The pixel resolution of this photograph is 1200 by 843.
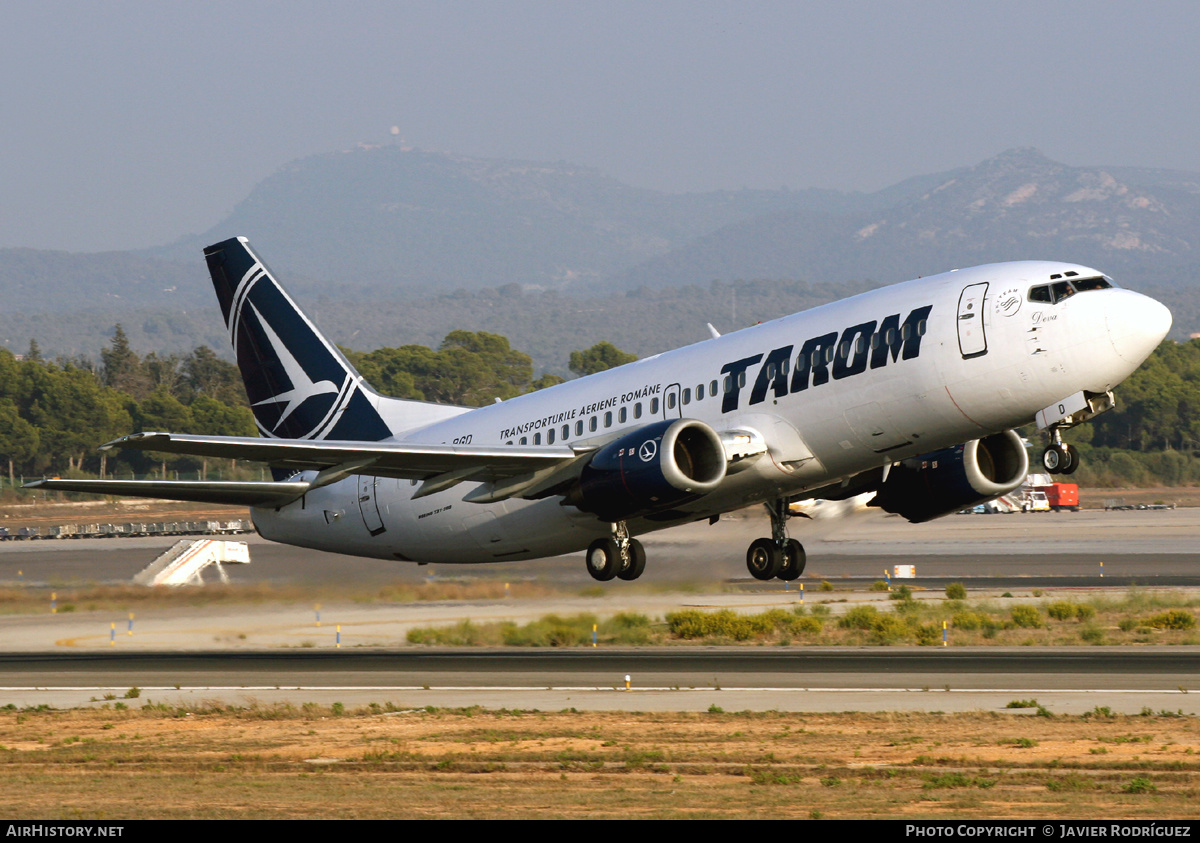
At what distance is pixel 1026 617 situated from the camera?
55594mm

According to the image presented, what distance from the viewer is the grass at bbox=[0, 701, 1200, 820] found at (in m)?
22.0

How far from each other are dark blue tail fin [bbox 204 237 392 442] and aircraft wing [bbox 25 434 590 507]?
19.9 feet

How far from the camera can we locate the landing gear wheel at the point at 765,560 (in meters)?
36.9

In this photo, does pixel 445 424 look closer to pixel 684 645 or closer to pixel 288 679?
pixel 288 679

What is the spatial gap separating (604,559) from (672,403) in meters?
4.49

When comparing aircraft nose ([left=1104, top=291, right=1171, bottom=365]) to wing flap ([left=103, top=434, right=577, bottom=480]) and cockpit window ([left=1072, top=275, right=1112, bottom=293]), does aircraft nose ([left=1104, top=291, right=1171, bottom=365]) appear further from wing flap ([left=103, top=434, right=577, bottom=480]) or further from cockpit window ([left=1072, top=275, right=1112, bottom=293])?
wing flap ([left=103, top=434, right=577, bottom=480])

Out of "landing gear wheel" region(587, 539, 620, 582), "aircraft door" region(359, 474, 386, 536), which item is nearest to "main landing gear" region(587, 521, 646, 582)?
"landing gear wheel" region(587, 539, 620, 582)

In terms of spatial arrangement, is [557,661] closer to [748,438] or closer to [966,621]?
[748,438]

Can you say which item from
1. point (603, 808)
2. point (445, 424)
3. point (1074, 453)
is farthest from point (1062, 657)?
point (603, 808)

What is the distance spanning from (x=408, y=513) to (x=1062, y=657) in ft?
67.7

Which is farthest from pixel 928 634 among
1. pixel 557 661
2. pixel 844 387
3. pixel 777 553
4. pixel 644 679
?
pixel 844 387

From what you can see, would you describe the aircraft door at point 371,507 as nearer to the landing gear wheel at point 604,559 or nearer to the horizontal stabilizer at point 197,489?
the horizontal stabilizer at point 197,489

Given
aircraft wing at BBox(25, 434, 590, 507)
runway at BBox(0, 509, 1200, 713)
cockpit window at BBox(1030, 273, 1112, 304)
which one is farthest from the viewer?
runway at BBox(0, 509, 1200, 713)

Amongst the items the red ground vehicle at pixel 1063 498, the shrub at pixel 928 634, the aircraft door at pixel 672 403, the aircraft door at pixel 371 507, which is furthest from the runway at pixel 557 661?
the red ground vehicle at pixel 1063 498
